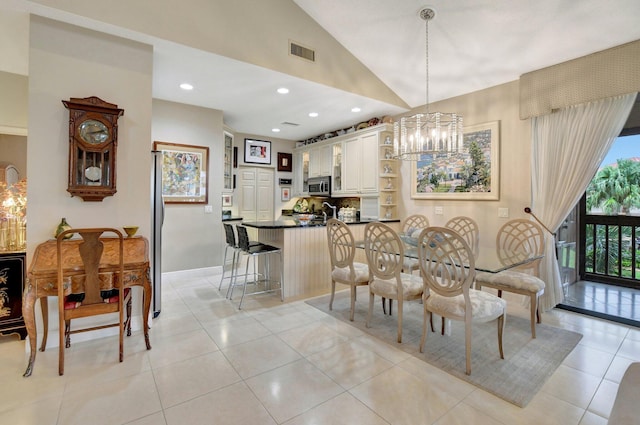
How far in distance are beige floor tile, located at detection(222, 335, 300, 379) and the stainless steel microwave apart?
3.97 metres

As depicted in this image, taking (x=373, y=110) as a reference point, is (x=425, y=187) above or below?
below

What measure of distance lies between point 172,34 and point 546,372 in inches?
164

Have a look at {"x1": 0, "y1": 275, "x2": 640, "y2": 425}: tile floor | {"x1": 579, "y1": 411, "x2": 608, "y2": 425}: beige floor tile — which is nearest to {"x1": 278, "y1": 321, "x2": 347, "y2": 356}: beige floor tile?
{"x1": 0, "y1": 275, "x2": 640, "y2": 425}: tile floor

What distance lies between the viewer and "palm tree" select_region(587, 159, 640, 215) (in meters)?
3.58

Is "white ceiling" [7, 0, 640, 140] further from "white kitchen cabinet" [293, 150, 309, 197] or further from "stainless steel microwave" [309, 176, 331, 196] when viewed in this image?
"white kitchen cabinet" [293, 150, 309, 197]

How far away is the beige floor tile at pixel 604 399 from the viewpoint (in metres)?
1.78

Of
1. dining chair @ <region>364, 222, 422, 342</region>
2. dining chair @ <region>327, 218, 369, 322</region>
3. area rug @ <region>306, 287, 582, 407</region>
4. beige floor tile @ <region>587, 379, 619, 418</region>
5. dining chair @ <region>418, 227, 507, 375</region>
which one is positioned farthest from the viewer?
dining chair @ <region>327, 218, 369, 322</region>

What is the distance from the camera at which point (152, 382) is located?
205cm

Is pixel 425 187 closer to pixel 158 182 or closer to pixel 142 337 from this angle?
pixel 158 182

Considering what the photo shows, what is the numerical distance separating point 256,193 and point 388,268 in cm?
468

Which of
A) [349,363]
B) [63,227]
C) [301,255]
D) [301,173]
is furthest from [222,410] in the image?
[301,173]

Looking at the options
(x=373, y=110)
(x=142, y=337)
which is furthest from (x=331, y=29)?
(x=142, y=337)

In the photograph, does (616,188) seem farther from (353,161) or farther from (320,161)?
(320,161)

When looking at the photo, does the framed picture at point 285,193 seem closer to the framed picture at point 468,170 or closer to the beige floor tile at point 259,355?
the framed picture at point 468,170
